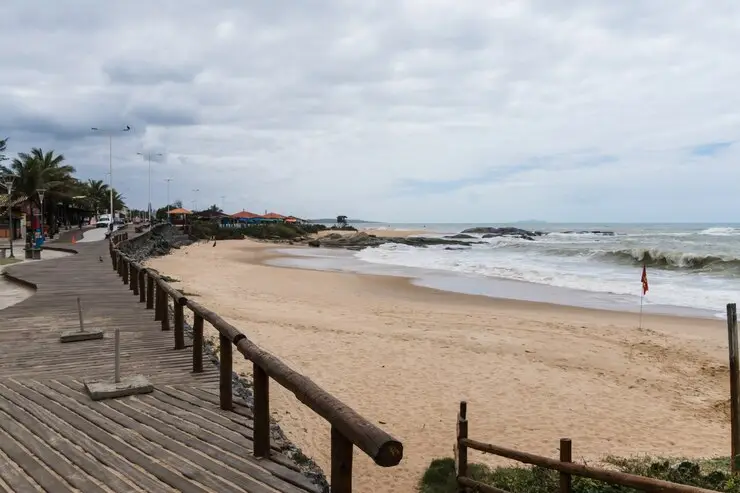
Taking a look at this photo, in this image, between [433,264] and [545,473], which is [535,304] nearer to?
[545,473]

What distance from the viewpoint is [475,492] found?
4.87 m

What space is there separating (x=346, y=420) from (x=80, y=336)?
21.6 ft

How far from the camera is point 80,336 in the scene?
782cm

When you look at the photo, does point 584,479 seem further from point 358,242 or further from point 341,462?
point 358,242

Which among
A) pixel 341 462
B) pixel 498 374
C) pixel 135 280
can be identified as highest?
pixel 135 280

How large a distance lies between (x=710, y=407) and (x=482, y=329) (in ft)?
18.0

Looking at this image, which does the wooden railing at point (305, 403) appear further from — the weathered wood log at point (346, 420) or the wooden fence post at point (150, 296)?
the wooden fence post at point (150, 296)

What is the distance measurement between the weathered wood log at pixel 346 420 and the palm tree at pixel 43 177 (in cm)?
3970

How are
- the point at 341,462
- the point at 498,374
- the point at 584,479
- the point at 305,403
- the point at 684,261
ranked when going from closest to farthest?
the point at 341,462 < the point at 305,403 < the point at 584,479 < the point at 498,374 < the point at 684,261

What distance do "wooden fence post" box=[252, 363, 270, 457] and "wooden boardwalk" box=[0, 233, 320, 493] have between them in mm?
90

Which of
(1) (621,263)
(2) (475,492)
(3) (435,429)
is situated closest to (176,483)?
(2) (475,492)

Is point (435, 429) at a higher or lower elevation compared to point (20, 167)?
lower

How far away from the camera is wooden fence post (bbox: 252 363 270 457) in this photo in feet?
12.6

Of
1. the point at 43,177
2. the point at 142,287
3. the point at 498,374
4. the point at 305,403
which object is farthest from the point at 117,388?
the point at 43,177
